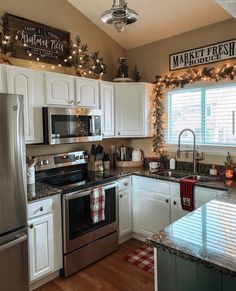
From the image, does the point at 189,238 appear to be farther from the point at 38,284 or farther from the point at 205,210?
the point at 38,284

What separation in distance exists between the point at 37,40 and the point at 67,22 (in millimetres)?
562

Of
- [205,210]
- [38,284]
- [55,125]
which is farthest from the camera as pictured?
[55,125]

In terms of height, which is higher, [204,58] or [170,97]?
[204,58]

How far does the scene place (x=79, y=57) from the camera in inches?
132

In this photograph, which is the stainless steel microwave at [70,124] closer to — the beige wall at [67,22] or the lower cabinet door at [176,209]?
the beige wall at [67,22]

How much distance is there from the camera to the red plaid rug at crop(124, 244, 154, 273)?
9.16ft

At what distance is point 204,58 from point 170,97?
676 mm

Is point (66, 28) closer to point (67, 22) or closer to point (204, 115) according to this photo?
point (67, 22)

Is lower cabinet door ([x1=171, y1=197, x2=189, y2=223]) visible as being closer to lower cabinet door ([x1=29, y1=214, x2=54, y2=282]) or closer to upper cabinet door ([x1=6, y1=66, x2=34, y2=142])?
lower cabinet door ([x1=29, y1=214, x2=54, y2=282])

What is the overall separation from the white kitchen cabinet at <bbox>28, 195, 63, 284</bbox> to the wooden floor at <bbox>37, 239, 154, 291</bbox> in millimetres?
177

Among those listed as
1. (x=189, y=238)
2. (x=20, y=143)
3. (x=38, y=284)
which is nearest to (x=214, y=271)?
(x=189, y=238)

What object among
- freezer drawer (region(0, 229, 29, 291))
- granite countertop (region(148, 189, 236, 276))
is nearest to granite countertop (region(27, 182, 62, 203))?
freezer drawer (region(0, 229, 29, 291))

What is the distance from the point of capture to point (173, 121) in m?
3.65

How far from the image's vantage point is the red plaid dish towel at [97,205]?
2.78 metres
